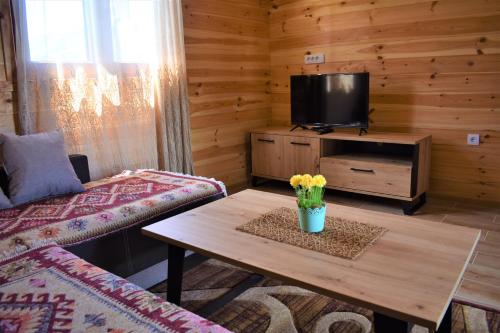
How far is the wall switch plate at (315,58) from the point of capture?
171 inches

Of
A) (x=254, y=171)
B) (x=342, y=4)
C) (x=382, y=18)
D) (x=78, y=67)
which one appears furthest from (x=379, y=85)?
(x=78, y=67)

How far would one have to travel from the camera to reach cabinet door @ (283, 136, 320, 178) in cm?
396

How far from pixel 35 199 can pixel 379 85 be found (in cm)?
315

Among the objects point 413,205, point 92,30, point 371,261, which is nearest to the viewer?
point 371,261

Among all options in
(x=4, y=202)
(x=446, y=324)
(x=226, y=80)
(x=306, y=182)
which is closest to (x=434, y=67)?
(x=226, y=80)

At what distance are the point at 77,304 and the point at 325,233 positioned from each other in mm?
1006

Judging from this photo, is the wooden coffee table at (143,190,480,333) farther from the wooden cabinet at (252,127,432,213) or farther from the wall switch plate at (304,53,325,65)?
the wall switch plate at (304,53,325,65)

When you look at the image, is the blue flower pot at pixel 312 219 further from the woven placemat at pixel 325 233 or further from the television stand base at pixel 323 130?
the television stand base at pixel 323 130

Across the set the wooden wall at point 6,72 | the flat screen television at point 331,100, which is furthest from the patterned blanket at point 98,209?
the flat screen television at point 331,100

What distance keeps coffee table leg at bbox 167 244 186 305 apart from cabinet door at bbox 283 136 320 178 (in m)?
2.22

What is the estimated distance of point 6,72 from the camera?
8.74 ft

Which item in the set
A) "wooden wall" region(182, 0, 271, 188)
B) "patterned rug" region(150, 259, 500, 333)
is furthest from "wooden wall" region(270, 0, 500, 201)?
"patterned rug" region(150, 259, 500, 333)

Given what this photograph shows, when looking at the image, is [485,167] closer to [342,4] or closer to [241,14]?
A: [342,4]

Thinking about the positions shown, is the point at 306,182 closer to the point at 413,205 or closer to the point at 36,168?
the point at 36,168
